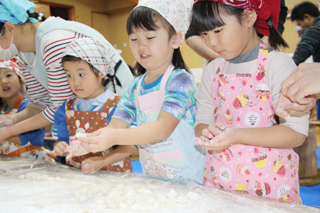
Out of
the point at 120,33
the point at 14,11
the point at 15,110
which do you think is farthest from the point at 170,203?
the point at 120,33

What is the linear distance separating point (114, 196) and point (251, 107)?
0.61 m

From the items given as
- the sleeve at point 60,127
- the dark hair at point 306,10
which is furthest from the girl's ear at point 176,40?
the dark hair at point 306,10

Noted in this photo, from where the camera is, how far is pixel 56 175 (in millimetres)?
1311

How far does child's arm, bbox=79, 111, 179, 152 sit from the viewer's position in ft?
3.26

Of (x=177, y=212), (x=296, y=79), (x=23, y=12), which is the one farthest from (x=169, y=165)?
(x=23, y=12)

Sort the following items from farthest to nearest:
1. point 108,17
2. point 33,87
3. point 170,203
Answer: point 108,17, point 33,87, point 170,203

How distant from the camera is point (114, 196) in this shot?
0.96 meters

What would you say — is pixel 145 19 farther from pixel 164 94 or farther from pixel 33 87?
pixel 33 87

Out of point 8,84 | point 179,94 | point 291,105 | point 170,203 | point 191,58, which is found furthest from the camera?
point 191,58

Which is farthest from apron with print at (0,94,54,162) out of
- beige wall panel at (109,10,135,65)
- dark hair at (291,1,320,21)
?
beige wall panel at (109,10,135,65)

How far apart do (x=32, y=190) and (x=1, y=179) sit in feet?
0.90

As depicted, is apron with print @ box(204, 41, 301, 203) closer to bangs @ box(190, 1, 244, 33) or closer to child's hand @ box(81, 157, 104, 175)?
bangs @ box(190, 1, 244, 33)

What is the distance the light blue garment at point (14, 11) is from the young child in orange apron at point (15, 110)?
2.31 ft

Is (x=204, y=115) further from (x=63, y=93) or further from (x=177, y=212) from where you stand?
(x=63, y=93)
